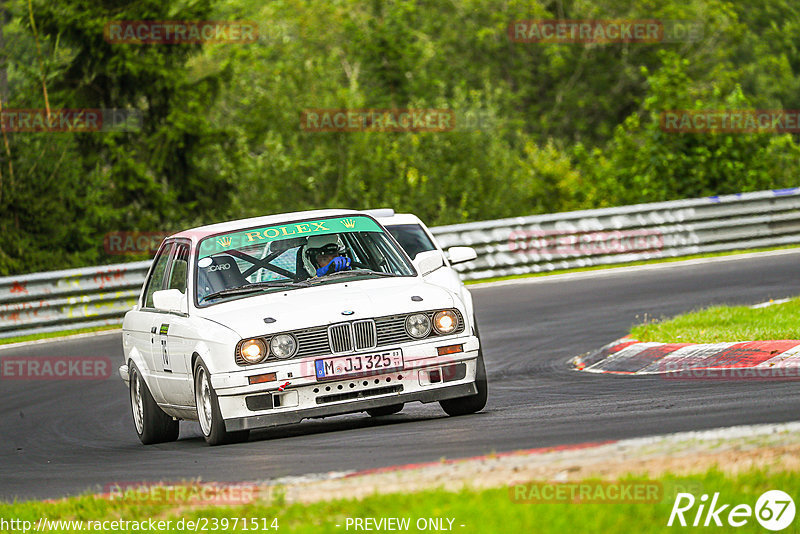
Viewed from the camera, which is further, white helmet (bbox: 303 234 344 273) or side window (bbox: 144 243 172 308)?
side window (bbox: 144 243 172 308)

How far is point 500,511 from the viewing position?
507 centimetres

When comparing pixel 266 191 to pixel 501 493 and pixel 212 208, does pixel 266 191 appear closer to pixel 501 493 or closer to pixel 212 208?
pixel 212 208

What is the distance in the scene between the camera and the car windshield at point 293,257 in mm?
9406

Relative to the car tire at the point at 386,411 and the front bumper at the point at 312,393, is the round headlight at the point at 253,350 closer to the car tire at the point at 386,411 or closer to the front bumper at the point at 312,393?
the front bumper at the point at 312,393

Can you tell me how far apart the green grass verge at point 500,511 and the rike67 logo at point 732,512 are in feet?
0.07

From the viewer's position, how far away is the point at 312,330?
848 centimetres

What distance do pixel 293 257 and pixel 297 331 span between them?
1.35 metres

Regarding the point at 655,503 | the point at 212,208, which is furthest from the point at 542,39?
the point at 655,503

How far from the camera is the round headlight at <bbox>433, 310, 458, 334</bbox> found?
8.84m

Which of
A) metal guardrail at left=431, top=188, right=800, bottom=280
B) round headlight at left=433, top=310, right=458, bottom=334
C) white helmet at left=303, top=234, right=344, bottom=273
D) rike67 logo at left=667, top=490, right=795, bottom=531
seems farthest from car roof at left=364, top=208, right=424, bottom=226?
metal guardrail at left=431, top=188, right=800, bottom=280

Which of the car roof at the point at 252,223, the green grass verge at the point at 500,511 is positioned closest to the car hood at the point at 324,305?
the car roof at the point at 252,223

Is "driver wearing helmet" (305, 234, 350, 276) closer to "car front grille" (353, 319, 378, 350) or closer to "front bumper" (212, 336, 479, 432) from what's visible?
"car front grille" (353, 319, 378, 350)

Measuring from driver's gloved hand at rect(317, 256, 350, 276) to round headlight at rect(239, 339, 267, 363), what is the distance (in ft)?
4.24

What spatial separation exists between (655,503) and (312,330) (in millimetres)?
3821
